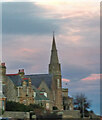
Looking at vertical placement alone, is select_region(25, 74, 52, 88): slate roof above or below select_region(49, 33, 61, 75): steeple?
below

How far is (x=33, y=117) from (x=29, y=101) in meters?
16.3

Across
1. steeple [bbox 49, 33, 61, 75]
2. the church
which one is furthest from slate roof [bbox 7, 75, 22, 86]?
steeple [bbox 49, 33, 61, 75]

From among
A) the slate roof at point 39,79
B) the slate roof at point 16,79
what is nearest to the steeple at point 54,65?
the slate roof at point 39,79

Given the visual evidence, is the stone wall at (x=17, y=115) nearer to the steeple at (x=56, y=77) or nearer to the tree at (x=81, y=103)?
the tree at (x=81, y=103)

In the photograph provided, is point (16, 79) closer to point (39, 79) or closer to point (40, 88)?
point (40, 88)

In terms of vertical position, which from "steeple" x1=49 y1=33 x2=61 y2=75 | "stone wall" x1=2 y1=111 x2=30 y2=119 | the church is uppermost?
"steeple" x1=49 y1=33 x2=61 y2=75

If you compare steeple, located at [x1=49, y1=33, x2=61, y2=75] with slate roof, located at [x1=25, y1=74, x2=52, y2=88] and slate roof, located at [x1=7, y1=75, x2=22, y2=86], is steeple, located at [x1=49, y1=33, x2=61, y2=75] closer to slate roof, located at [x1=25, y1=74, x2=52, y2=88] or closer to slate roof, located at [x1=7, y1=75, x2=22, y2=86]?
slate roof, located at [x1=25, y1=74, x2=52, y2=88]

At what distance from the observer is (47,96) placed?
245ft

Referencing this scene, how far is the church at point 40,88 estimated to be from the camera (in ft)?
174

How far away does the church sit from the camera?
2083 inches

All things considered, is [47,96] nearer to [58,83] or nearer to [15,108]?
[58,83]

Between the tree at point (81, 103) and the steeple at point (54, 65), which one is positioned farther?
the steeple at point (54, 65)

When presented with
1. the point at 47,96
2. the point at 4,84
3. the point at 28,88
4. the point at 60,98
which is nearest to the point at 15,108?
the point at 4,84

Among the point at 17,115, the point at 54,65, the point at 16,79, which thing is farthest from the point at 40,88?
the point at 17,115
